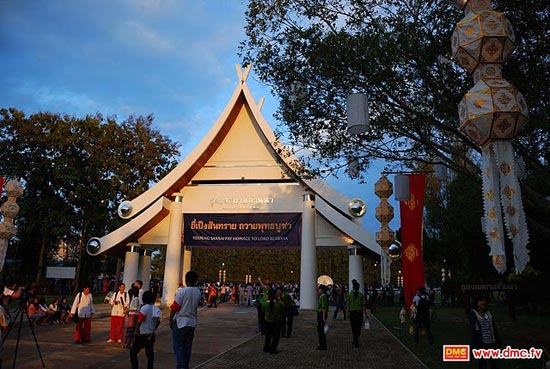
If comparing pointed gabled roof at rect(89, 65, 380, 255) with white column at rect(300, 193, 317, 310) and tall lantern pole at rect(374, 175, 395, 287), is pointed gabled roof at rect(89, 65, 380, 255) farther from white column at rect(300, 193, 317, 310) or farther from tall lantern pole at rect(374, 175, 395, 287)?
tall lantern pole at rect(374, 175, 395, 287)

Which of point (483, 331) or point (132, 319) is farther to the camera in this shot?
point (132, 319)

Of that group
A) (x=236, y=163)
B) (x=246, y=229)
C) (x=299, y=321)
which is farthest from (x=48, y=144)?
(x=299, y=321)

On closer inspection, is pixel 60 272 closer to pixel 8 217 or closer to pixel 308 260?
pixel 8 217

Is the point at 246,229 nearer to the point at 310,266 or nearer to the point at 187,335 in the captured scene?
the point at 310,266

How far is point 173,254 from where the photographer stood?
20781 millimetres

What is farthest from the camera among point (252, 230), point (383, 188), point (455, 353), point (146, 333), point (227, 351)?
point (252, 230)

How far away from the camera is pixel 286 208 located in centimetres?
2072

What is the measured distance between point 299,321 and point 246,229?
19.6ft

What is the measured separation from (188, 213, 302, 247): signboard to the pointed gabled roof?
5.39 feet

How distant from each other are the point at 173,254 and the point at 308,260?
6273mm

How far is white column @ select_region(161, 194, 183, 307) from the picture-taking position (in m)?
20.5

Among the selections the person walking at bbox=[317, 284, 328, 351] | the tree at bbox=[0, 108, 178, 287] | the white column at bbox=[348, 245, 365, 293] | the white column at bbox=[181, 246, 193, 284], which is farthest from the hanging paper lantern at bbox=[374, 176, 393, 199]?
the tree at bbox=[0, 108, 178, 287]

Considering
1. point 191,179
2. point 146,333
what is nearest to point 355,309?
point 146,333

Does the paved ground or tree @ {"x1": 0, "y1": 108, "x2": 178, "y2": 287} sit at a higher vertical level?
tree @ {"x1": 0, "y1": 108, "x2": 178, "y2": 287}
